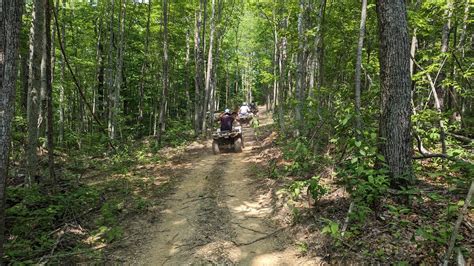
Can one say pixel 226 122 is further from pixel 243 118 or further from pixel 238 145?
pixel 243 118

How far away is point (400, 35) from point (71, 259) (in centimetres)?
609

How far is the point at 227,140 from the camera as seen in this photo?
12992mm

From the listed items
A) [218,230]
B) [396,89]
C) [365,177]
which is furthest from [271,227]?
[396,89]

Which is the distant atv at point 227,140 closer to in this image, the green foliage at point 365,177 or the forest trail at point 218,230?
the forest trail at point 218,230

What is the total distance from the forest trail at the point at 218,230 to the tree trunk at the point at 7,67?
251cm

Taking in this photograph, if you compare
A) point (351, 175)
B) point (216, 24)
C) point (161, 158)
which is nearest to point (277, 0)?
point (216, 24)

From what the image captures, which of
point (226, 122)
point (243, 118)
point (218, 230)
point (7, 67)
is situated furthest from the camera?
point (243, 118)

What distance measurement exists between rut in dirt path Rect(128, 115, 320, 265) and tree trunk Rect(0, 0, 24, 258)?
2510 millimetres

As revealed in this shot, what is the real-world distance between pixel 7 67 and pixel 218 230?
4.15 m

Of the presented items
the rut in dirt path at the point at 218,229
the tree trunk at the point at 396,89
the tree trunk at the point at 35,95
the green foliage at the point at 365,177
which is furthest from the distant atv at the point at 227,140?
the tree trunk at the point at 396,89

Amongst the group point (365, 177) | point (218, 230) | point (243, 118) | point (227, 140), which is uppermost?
point (243, 118)

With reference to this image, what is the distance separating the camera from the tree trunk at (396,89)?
441 cm

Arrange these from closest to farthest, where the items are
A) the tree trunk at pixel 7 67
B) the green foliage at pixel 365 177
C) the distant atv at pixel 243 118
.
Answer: the tree trunk at pixel 7 67 → the green foliage at pixel 365 177 → the distant atv at pixel 243 118

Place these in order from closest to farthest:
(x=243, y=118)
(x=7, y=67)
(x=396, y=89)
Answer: (x=7, y=67) < (x=396, y=89) < (x=243, y=118)
